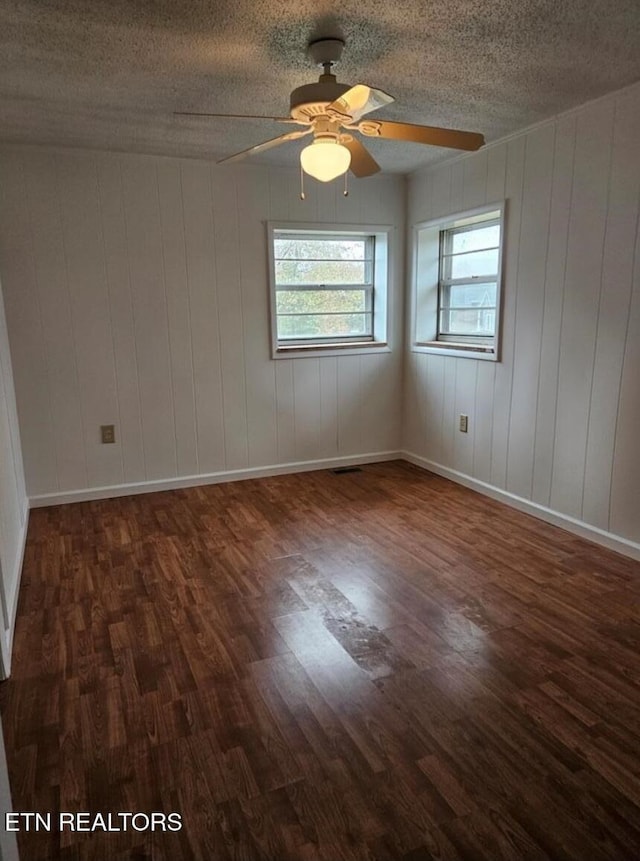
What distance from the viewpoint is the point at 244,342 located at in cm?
417

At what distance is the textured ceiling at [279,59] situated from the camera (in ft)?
6.25

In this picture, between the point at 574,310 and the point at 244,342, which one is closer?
the point at 574,310

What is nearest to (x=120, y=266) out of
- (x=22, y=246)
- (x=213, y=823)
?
(x=22, y=246)

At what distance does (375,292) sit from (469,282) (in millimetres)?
850

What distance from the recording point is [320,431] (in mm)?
4543

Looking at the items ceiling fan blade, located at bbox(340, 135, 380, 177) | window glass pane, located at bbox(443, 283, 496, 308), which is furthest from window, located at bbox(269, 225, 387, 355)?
ceiling fan blade, located at bbox(340, 135, 380, 177)

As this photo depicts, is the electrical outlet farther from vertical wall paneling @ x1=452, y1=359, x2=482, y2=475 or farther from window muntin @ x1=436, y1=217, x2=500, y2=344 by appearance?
window muntin @ x1=436, y1=217, x2=500, y2=344

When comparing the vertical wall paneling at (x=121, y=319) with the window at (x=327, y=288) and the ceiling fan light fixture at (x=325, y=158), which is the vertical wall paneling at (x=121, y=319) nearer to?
the window at (x=327, y=288)

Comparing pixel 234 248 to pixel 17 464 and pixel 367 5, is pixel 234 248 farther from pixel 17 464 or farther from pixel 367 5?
pixel 367 5

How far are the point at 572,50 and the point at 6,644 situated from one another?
10.2 feet

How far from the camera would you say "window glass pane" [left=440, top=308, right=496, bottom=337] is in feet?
12.9

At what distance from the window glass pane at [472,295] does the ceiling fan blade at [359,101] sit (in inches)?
81.1

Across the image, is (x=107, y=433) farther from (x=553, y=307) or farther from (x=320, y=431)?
(x=553, y=307)

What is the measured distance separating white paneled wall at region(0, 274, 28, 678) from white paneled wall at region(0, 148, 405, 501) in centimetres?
31
